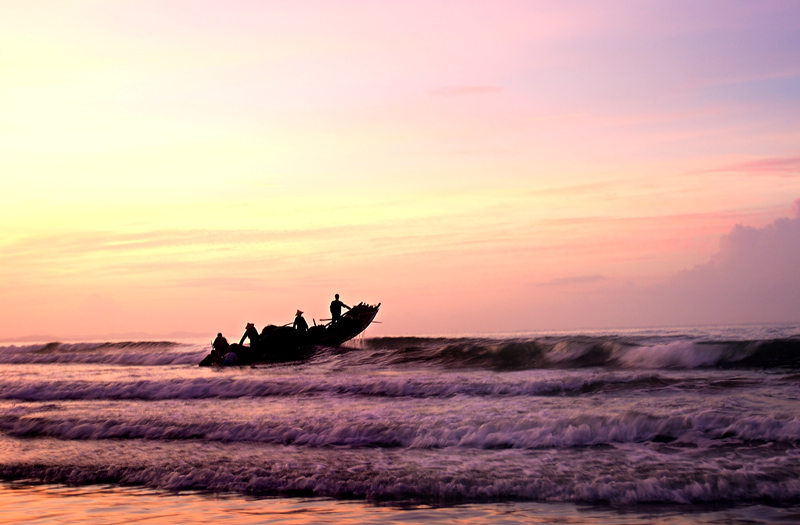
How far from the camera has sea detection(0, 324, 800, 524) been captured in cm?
789

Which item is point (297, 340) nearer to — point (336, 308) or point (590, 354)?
point (336, 308)

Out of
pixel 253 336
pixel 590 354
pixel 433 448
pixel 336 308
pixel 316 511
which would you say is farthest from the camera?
pixel 336 308

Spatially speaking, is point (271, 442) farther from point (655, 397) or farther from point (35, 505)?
point (655, 397)

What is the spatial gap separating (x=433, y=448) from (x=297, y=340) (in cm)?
2339

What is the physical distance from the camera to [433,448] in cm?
1100

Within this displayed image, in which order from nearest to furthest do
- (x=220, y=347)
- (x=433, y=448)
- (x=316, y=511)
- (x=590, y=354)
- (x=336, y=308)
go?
1. (x=316, y=511)
2. (x=433, y=448)
3. (x=590, y=354)
4. (x=220, y=347)
5. (x=336, y=308)

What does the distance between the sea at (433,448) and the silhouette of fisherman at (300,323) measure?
1375 centimetres

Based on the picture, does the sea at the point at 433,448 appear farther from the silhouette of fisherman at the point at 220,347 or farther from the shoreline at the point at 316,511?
the silhouette of fisherman at the point at 220,347

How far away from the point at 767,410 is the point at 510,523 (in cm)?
726

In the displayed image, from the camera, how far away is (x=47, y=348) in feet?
184

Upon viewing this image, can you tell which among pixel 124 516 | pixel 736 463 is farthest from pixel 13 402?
pixel 736 463

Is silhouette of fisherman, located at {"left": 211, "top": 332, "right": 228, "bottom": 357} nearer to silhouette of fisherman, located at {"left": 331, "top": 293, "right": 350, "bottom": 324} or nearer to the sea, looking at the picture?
silhouette of fisherman, located at {"left": 331, "top": 293, "right": 350, "bottom": 324}

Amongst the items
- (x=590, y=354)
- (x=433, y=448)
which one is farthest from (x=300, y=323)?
(x=433, y=448)

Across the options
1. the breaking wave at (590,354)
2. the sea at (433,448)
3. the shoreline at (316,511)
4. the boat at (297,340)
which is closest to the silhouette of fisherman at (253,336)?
the boat at (297,340)
